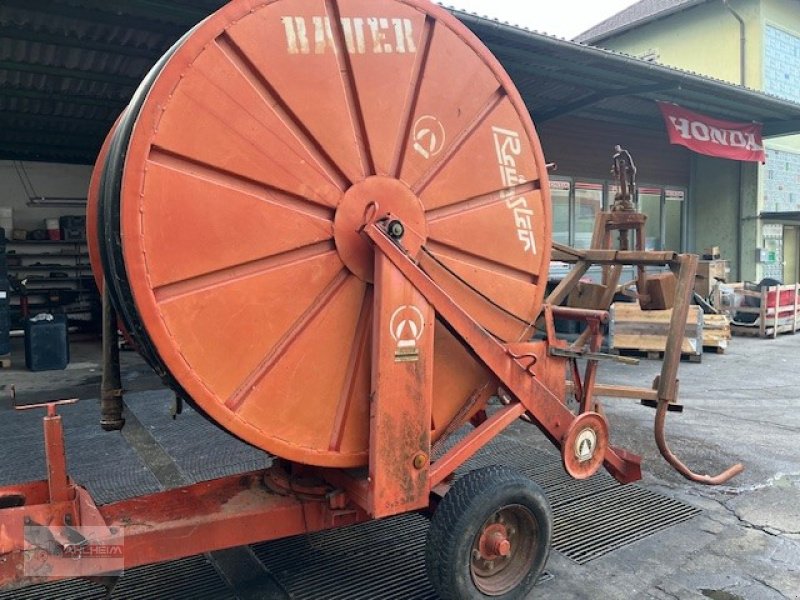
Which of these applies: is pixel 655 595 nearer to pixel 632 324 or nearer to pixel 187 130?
pixel 187 130

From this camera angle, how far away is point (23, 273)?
13.7 m

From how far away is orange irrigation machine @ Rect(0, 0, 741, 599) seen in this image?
2.49 meters

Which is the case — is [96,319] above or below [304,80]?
below

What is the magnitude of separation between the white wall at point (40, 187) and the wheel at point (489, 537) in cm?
1361

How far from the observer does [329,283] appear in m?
2.87

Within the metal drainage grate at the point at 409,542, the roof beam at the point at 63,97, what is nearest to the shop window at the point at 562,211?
the roof beam at the point at 63,97

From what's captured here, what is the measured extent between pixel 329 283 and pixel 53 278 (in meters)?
13.0

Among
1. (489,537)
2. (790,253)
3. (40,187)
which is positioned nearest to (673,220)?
(790,253)

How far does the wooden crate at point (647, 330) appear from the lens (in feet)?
33.6

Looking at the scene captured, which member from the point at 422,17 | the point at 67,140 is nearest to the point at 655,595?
the point at 422,17

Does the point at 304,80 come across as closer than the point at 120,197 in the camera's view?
No

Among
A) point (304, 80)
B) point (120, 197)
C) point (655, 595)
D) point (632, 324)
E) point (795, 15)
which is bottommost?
point (655, 595)

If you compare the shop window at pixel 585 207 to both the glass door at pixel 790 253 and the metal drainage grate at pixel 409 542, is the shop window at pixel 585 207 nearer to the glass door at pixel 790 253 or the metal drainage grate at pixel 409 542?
the glass door at pixel 790 253

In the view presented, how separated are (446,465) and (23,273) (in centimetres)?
1345
